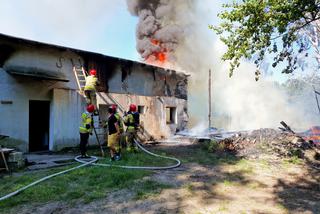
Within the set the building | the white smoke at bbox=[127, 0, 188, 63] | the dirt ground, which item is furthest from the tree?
the white smoke at bbox=[127, 0, 188, 63]

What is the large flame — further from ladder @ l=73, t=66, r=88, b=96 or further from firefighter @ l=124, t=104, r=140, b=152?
firefighter @ l=124, t=104, r=140, b=152

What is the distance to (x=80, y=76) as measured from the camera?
12.5m

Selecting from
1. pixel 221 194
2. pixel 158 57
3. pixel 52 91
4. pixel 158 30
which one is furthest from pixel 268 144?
pixel 158 30

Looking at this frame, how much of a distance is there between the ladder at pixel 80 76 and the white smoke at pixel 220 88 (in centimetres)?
1027

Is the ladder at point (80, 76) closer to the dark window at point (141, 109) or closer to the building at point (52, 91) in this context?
the building at point (52, 91)

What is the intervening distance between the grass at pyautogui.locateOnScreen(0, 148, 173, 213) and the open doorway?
461 centimetres

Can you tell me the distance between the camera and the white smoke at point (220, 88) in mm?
22562

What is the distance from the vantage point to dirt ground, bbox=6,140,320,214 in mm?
4789

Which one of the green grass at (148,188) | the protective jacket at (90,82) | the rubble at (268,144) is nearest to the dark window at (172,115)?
the rubble at (268,144)

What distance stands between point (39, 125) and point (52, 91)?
177 centimetres

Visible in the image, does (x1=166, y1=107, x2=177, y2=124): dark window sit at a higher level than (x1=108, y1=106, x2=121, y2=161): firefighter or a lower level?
higher

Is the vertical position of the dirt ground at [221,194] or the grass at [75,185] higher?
the grass at [75,185]

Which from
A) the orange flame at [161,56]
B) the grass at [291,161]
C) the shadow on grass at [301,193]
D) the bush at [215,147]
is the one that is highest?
the orange flame at [161,56]

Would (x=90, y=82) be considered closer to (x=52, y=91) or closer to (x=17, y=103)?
(x=52, y=91)
